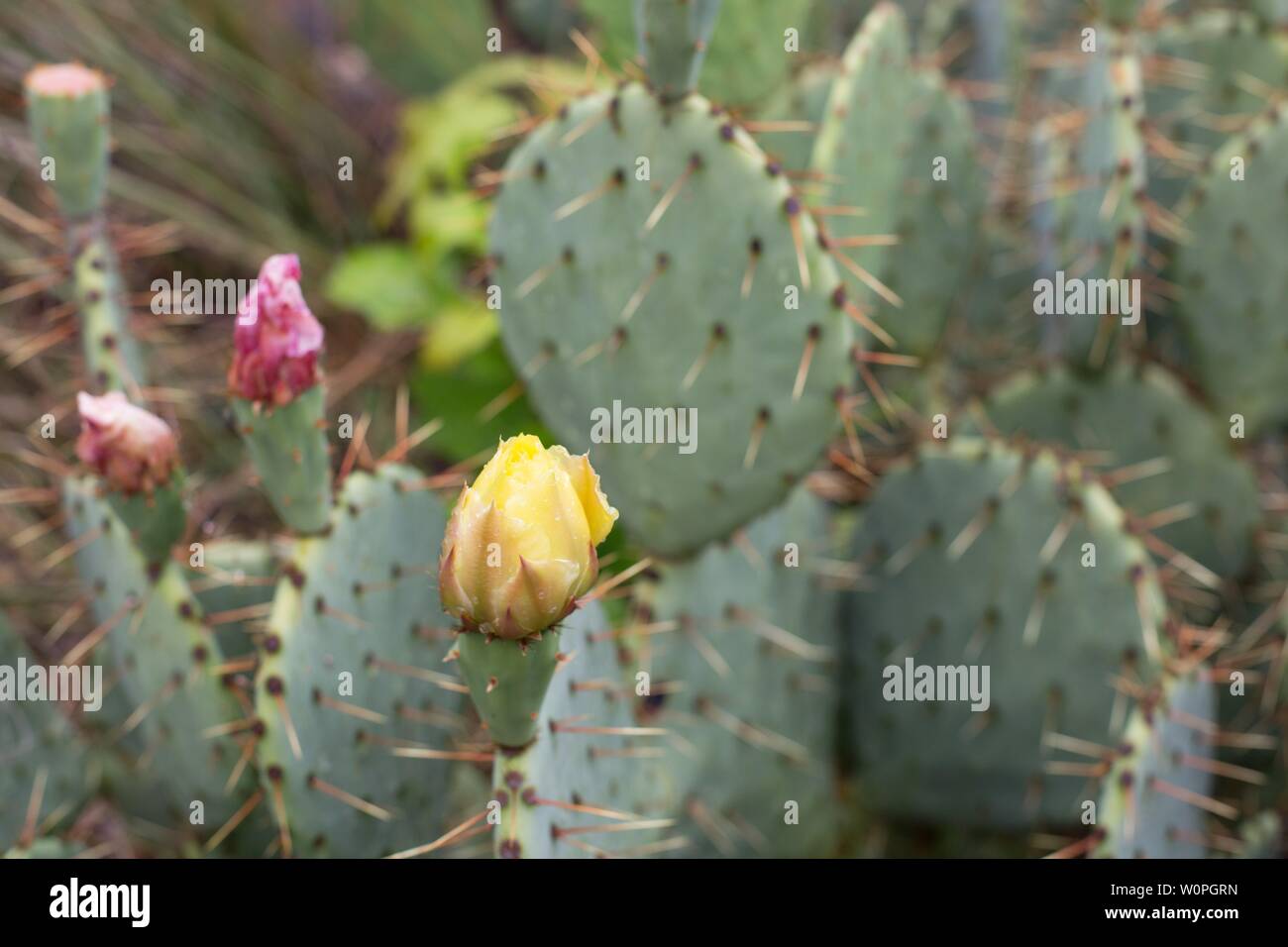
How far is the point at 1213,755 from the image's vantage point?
207 cm

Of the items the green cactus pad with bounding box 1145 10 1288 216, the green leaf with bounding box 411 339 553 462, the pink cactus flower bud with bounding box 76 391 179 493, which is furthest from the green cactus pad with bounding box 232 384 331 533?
the green cactus pad with bounding box 1145 10 1288 216

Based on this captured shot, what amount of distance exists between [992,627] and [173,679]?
3.50 feet

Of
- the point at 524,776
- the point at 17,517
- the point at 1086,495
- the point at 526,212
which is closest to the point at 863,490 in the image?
the point at 1086,495

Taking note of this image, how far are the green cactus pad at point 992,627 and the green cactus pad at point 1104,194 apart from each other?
0.32 m

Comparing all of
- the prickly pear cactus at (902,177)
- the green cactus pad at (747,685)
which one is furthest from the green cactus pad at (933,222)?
the green cactus pad at (747,685)

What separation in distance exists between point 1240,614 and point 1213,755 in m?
0.27

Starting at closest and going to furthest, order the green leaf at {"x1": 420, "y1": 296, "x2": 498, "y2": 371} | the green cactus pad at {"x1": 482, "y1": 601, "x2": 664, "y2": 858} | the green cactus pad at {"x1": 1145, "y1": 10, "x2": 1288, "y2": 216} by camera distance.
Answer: the green cactus pad at {"x1": 482, "y1": 601, "x2": 664, "y2": 858}, the green cactus pad at {"x1": 1145, "y1": 10, "x2": 1288, "y2": 216}, the green leaf at {"x1": 420, "y1": 296, "x2": 498, "y2": 371}

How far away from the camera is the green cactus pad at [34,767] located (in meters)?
1.78

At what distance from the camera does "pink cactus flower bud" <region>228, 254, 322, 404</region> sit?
1.31m

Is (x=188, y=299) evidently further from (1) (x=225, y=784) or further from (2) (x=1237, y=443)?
(2) (x=1237, y=443)

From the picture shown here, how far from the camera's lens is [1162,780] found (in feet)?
5.57

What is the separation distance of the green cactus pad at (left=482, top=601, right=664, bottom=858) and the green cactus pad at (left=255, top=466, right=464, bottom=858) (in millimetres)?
186

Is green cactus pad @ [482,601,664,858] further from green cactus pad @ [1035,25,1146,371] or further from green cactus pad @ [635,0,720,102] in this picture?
green cactus pad @ [1035,25,1146,371]

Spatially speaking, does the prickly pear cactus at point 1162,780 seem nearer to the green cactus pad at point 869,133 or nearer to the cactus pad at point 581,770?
the cactus pad at point 581,770
